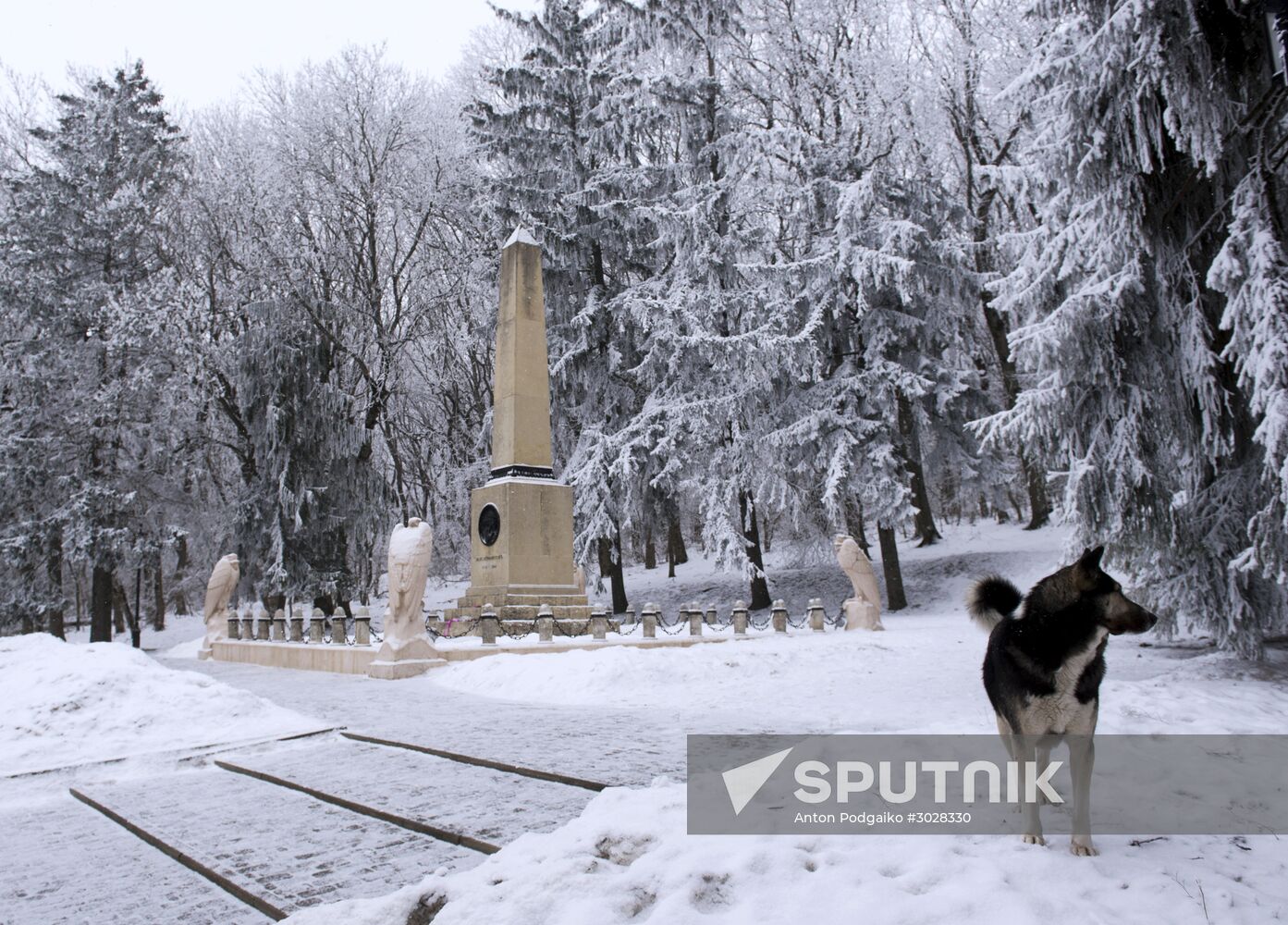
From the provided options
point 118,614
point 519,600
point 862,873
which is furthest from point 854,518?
point 118,614

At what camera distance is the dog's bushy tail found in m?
3.61

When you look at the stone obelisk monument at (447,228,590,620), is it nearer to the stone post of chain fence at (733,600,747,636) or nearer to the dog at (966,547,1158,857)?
the stone post of chain fence at (733,600,747,636)

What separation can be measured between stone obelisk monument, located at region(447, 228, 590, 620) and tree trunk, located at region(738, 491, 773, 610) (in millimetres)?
6436

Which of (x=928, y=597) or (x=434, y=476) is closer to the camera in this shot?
(x=928, y=597)

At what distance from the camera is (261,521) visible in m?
22.6

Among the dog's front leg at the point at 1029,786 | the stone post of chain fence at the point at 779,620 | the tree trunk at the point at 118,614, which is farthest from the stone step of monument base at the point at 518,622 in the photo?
the tree trunk at the point at 118,614

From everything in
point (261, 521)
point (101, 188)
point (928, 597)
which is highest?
point (101, 188)

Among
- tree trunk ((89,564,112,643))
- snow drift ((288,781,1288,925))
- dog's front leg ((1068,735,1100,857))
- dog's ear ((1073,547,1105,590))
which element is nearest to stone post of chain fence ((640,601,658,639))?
snow drift ((288,781,1288,925))

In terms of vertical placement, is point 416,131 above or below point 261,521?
above

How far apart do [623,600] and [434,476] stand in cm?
745

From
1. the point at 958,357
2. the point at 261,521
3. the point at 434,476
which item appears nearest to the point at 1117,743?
the point at 958,357

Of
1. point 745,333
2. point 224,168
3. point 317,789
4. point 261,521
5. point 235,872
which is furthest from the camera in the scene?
point 224,168

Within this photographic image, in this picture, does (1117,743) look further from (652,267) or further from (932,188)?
(652,267)

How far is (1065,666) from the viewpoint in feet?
10.3
